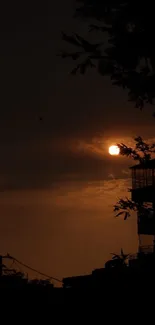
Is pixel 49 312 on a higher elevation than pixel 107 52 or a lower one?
lower

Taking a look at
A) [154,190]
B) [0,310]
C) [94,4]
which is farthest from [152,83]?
[154,190]

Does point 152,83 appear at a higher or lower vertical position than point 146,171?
lower

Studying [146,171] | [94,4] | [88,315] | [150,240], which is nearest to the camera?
[94,4]

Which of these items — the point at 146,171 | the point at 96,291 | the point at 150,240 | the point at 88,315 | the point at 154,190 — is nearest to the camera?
the point at 88,315

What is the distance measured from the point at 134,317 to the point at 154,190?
965 inches

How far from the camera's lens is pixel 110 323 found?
28.3ft

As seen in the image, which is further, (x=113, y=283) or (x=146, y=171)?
(x=146, y=171)

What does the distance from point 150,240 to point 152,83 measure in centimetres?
3627

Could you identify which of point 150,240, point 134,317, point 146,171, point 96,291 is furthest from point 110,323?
point 150,240

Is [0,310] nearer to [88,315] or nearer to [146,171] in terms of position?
[88,315]

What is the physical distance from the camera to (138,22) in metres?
5.23

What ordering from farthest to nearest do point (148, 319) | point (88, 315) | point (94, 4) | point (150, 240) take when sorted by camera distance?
point (150, 240), point (88, 315), point (148, 319), point (94, 4)

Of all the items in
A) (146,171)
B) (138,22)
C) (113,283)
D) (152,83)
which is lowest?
(113,283)

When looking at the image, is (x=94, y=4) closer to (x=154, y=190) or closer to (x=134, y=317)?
(x=134, y=317)
